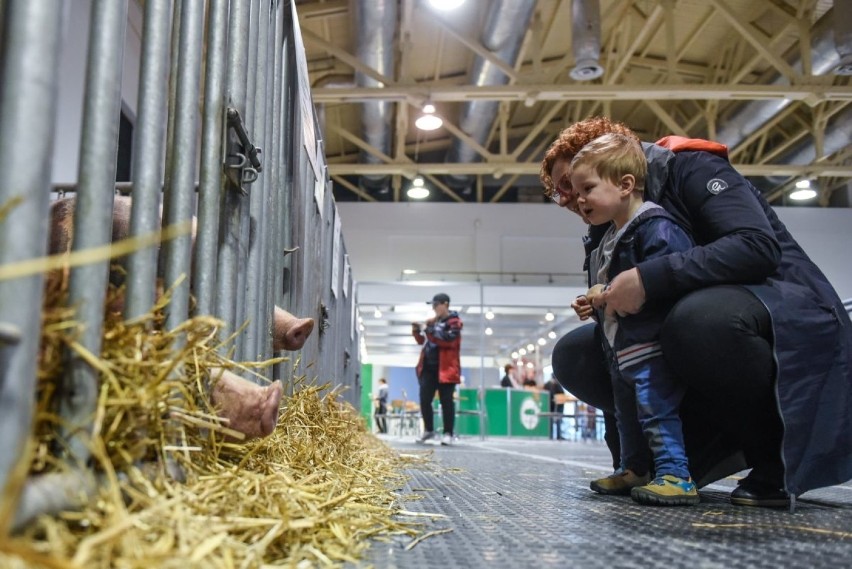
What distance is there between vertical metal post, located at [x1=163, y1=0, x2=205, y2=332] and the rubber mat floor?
20.0 inches

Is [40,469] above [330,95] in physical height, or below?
below

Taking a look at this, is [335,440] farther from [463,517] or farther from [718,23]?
[718,23]

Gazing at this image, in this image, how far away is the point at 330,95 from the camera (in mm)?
7961

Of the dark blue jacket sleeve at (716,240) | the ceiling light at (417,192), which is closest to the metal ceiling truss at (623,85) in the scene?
the ceiling light at (417,192)

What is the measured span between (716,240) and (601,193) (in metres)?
0.26

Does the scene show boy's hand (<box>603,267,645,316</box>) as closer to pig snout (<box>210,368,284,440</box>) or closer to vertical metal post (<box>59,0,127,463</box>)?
pig snout (<box>210,368,284,440</box>)

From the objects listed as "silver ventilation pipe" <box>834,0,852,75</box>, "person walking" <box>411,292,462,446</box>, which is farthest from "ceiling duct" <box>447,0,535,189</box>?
"person walking" <box>411,292,462,446</box>

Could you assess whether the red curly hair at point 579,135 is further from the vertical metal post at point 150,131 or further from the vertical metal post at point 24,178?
the vertical metal post at point 24,178

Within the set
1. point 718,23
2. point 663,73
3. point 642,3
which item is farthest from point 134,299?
point 663,73

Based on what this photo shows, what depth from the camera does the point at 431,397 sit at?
6461mm

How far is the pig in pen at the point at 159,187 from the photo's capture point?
0.65 metres

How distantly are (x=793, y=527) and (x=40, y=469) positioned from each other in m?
1.08

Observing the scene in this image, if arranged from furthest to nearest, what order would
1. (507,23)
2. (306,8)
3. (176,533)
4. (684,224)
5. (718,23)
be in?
(718,23)
(306,8)
(507,23)
(684,224)
(176,533)

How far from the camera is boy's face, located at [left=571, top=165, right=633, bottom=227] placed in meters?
1.66
